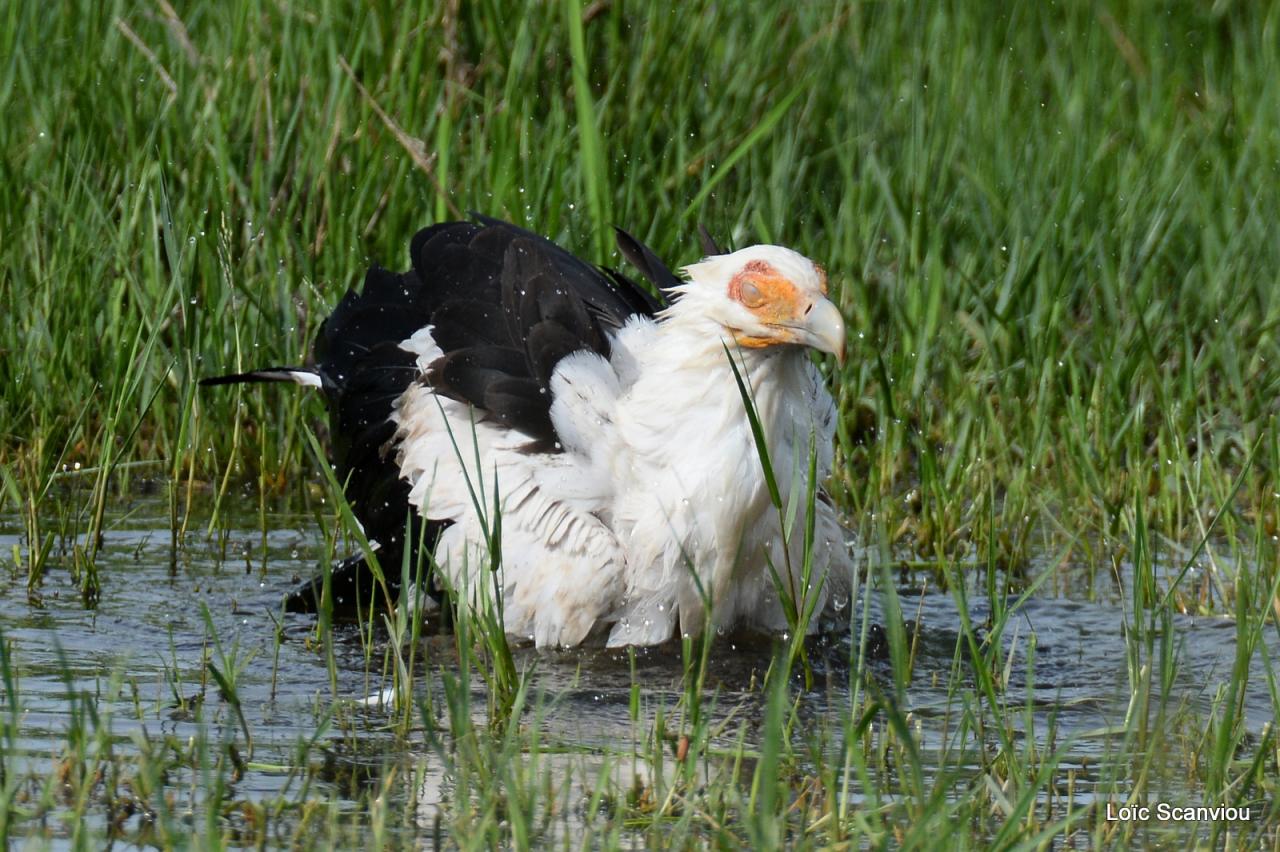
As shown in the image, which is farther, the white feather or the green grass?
the green grass

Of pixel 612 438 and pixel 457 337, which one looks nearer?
pixel 612 438

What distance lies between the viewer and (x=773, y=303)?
14.2 ft

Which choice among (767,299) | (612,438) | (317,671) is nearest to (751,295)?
(767,299)

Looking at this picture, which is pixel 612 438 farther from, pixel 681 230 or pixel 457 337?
pixel 681 230

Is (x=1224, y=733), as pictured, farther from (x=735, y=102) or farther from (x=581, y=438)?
Result: (x=735, y=102)

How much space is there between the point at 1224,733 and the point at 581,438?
1.82m

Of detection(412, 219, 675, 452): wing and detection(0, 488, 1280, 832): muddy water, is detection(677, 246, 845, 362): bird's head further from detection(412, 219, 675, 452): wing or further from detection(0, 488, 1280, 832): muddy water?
detection(0, 488, 1280, 832): muddy water

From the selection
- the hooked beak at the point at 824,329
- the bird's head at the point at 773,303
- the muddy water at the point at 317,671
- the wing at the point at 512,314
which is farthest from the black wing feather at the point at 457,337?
the hooked beak at the point at 824,329

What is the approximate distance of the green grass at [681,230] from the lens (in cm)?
556

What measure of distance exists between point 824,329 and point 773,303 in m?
0.14

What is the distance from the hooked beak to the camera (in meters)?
4.23

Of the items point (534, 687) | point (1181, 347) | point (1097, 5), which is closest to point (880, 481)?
point (1181, 347)

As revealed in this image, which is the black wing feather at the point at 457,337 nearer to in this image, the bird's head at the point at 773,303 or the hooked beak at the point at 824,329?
the bird's head at the point at 773,303

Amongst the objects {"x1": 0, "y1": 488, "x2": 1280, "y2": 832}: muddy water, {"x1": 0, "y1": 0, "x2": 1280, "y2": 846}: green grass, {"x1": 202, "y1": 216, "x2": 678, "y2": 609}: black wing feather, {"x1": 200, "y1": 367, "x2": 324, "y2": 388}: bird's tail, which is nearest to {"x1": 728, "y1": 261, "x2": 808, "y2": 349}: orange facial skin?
{"x1": 202, "y1": 216, "x2": 678, "y2": 609}: black wing feather
